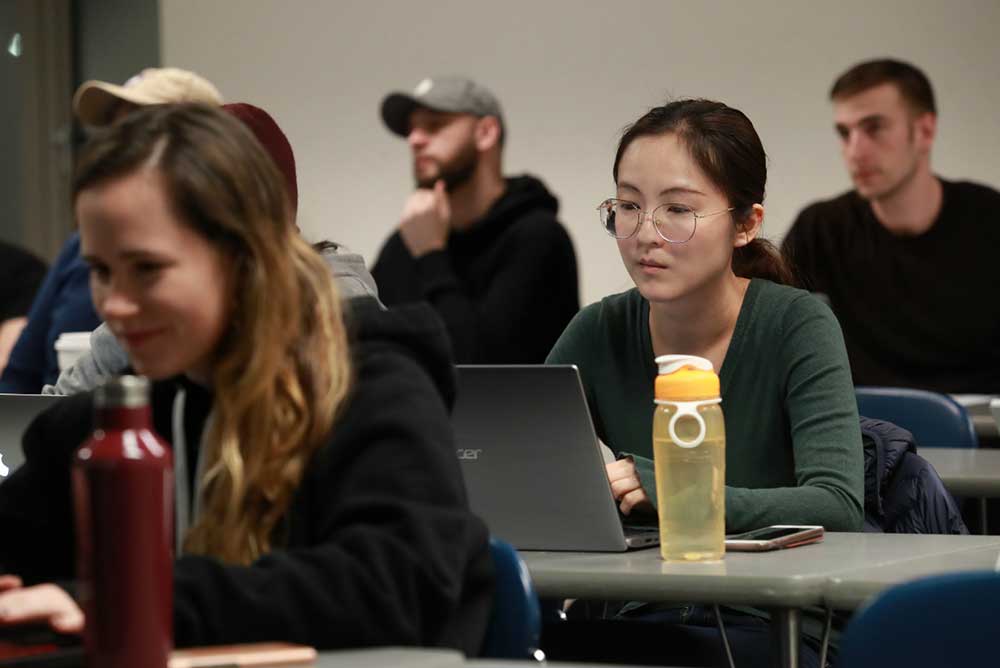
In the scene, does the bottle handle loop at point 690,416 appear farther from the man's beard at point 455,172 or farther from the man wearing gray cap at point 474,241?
the man's beard at point 455,172

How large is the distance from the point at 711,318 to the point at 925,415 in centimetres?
94

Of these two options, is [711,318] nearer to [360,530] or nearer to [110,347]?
[110,347]

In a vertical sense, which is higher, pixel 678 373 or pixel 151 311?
pixel 151 311

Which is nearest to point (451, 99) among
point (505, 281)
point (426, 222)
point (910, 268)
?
point (426, 222)

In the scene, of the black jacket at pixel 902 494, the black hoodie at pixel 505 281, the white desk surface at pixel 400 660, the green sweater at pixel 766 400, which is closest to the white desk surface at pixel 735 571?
the green sweater at pixel 766 400

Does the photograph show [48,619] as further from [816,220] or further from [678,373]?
[816,220]

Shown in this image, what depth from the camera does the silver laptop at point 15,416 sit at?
200 centimetres

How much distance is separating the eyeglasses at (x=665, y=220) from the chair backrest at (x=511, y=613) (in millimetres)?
890

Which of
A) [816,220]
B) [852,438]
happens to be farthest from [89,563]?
[816,220]

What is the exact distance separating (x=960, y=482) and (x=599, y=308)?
64 cm

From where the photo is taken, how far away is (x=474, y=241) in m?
4.48

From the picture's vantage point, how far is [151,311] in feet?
4.17

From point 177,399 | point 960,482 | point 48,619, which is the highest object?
point 177,399

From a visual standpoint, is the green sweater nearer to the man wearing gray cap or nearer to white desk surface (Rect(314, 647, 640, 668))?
white desk surface (Rect(314, 647, 640, 668))
